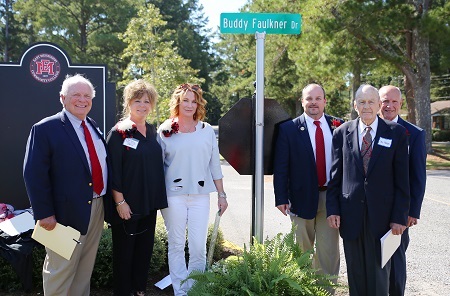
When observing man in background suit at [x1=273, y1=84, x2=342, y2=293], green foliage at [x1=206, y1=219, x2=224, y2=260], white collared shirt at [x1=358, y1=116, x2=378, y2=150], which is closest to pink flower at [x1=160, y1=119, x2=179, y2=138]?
man in background suit at [x1=273, y1=84, x2=342, y2=293]

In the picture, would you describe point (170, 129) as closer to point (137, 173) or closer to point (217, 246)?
point (137, 173)

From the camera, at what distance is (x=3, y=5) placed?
145ft

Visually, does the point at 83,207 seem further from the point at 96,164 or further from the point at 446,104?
the point at 446,104

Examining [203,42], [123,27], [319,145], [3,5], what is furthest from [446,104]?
[319,145]

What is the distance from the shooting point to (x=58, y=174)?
10.8ft

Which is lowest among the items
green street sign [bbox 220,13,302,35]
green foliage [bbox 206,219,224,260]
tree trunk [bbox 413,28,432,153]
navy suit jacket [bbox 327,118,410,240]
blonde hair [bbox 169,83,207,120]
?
green foliage [bbox 206,219,224,260]

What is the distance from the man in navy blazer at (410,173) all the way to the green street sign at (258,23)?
4.07 ft

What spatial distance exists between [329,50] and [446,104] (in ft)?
125

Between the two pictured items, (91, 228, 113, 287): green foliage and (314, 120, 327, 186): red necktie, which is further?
(91, 228, 113, 287): green foliage

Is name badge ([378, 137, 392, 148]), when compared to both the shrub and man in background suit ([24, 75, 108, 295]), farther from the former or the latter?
the shrub

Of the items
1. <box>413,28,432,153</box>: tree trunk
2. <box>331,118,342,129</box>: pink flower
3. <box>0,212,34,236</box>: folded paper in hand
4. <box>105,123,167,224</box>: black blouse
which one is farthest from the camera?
<box>413,28,432,153</box>: tree trunk

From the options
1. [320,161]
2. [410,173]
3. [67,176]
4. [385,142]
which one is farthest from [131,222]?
[410,173]

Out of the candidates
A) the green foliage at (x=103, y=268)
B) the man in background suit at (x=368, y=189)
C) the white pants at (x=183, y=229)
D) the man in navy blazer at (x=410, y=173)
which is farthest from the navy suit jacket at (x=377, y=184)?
the green foliage at (x=103, y=268)

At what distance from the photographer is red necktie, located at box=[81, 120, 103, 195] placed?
3.50 m
